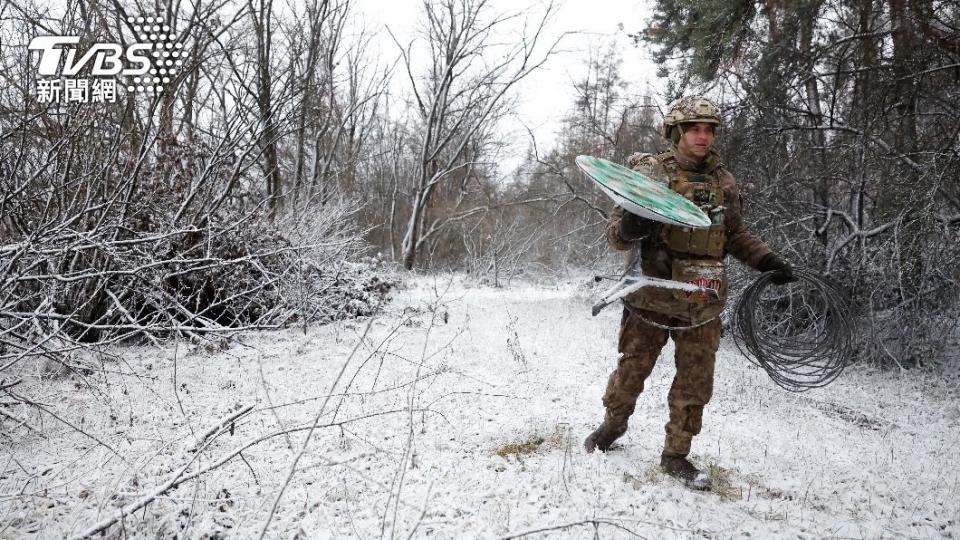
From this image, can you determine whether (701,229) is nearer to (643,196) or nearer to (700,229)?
(700,229)

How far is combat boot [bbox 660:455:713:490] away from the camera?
260 centimetres

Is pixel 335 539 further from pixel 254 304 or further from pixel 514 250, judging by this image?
pixel 514 250

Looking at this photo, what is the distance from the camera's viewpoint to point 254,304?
6371 millimetres

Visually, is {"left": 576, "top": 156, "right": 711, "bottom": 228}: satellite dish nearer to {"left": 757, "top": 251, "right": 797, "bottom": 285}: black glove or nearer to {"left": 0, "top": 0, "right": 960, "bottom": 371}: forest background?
{"left": 757, "top": 251, "right": 797, "bottom": 285}: black glove

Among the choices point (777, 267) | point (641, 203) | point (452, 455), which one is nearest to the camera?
point (641, 203)

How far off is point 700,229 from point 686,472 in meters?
1.31

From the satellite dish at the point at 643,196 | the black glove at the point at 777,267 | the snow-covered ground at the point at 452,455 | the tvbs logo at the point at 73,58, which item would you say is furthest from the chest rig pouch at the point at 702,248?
the tvbs logo at the point at 73,58

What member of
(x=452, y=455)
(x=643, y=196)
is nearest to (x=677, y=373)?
(x=643, y=196)

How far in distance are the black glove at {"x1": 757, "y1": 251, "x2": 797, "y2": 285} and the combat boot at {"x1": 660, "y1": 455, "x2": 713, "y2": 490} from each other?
114 centimetres

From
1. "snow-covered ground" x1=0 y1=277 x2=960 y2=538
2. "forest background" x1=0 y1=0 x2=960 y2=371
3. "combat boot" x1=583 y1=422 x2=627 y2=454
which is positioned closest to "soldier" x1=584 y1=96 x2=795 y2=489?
"combat boot" x1=583 y1=422 x2=627 y2=454

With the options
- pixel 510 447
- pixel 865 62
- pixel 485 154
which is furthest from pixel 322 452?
pixel 485 154

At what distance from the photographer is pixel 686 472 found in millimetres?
2688

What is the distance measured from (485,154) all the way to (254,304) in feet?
42.3

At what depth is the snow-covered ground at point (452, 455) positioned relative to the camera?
2182mm
